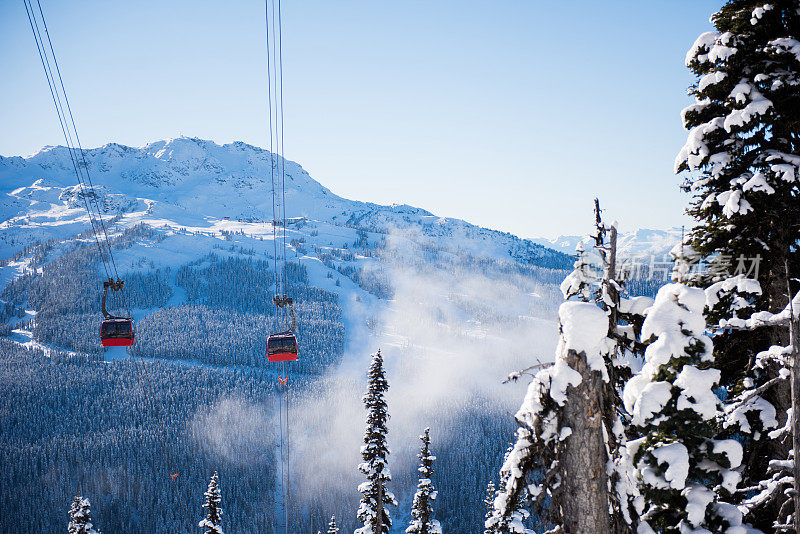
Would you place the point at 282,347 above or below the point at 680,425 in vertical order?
below

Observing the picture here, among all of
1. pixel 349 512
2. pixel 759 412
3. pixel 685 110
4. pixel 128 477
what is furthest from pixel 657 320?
pixel 128 477

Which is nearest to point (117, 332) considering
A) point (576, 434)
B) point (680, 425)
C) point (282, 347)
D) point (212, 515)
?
point (282, 347)

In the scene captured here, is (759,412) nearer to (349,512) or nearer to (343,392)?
(349,512)

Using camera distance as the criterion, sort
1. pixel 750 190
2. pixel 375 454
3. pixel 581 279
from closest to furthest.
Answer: pixel 581 279 → pixel 750 190 → pixel 375 454

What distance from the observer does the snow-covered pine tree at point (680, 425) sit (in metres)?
6.54

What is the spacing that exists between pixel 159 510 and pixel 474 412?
11629 cm

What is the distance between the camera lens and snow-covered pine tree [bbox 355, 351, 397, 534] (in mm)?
21766

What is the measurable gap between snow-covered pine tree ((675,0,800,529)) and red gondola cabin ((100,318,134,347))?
20255 mm

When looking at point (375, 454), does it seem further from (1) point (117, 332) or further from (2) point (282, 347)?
(1) point (117, 332)

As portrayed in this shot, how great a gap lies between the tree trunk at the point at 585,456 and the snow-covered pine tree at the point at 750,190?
3.81m

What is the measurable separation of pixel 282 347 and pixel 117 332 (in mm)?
6711

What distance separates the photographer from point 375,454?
22.0 metres

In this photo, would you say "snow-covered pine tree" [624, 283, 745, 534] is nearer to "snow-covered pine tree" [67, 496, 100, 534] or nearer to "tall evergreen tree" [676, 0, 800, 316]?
"tall evergreen tree" [676, 0, 800, 316]

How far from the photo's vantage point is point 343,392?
648 feet
